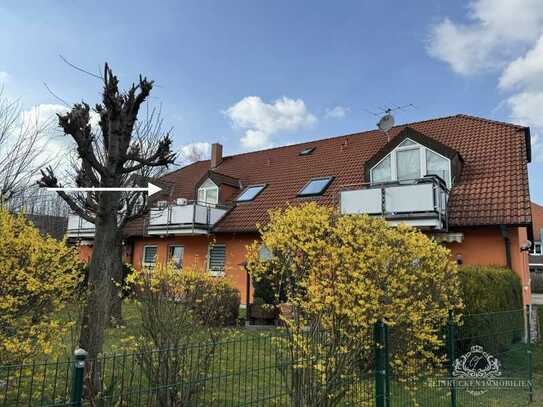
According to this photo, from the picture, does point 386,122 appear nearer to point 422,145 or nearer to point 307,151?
point 422,145

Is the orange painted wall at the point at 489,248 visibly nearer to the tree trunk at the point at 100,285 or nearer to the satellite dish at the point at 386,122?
the satellite dish at the point at 386,122

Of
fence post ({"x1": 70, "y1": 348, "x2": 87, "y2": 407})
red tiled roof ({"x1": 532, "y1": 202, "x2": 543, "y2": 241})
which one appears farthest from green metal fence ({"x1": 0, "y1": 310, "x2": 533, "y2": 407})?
red tiled roof ({"x1": 532, "y1": 202, "x2": 543, "y2": 241})

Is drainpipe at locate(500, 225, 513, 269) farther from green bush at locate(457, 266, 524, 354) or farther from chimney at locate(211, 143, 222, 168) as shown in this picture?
chimney at locate(211, 143, 222, 168)

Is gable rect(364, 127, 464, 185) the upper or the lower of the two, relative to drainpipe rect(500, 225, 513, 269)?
upper

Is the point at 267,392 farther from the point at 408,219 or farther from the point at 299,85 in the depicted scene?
the point at 299,85

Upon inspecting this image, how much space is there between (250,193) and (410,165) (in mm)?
7912

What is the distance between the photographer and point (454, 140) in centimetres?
1794

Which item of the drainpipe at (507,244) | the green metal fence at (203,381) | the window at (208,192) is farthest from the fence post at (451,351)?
the window at (208,192)

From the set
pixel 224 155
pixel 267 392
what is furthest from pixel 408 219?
pixel 224 155

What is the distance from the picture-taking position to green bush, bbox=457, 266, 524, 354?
7750 mm

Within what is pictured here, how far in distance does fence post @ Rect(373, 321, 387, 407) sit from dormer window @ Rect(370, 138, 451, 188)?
1141 cm

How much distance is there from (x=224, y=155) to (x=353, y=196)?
14.1 metres

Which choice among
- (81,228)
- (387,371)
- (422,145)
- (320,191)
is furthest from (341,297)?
(81,228)

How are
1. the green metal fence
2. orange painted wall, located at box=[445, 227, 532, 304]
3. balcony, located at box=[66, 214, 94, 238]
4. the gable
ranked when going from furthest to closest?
1. balcony, located at box=[66, 214, 94, 238]
2. the gable
3. orange painted wall, located at box=[445, 227, 532, 304]
4. the green metal fence
